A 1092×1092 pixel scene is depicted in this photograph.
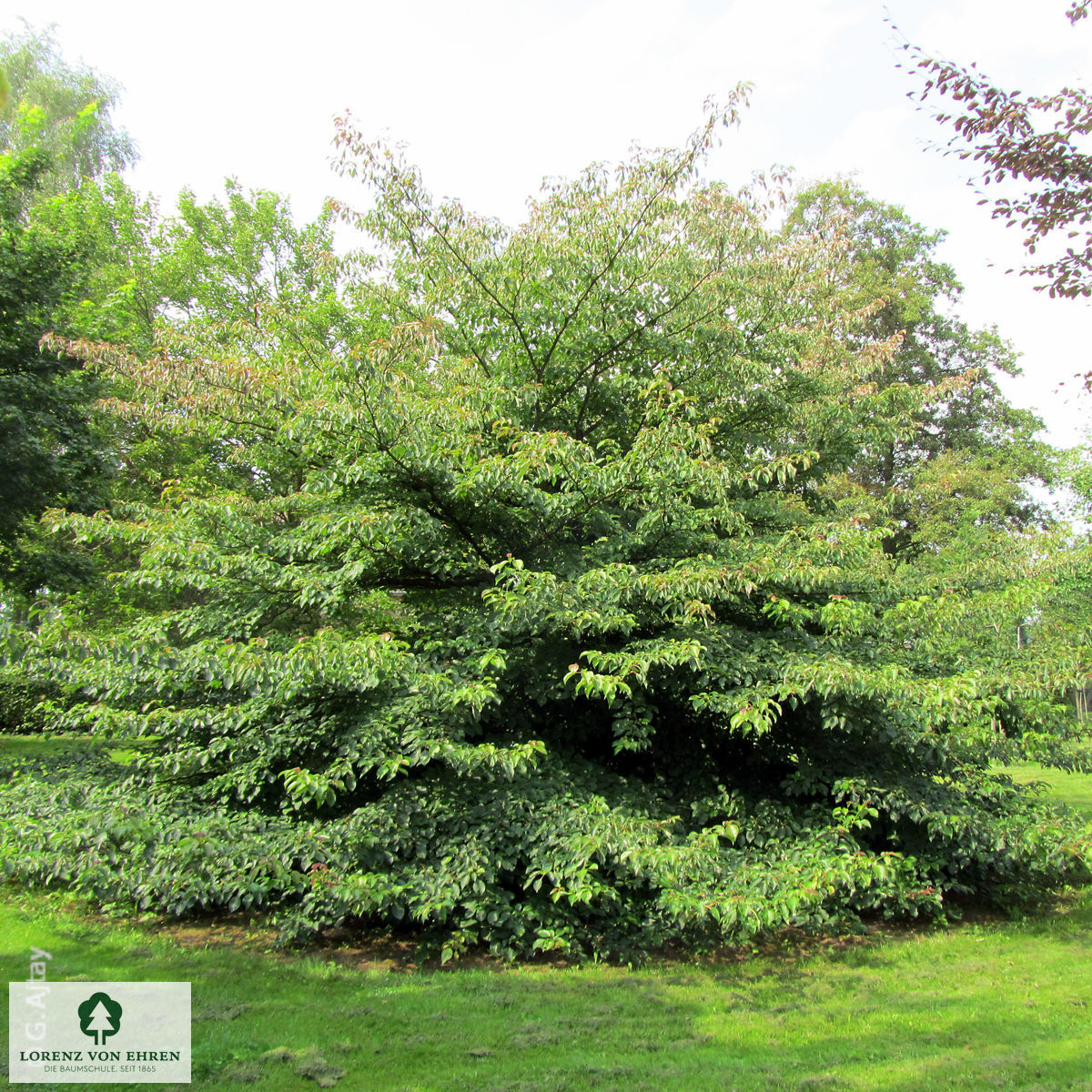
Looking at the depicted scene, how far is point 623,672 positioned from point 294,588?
3099 mm

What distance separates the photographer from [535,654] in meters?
6.22

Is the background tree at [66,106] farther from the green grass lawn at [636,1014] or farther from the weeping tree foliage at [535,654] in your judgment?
the green grass lawn at [636,1014]

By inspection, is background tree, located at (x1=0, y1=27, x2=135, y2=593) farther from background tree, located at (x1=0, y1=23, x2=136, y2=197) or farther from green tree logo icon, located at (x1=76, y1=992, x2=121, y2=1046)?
green tree logo icon, located at (x1=76, y1=992, x2=121, y2=1046)

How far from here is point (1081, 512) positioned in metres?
23.6

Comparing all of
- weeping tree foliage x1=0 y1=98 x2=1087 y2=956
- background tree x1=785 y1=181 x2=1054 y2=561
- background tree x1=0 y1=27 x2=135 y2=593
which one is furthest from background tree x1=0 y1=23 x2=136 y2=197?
background tree x1=785 y1=181 x2=1054 y2=561

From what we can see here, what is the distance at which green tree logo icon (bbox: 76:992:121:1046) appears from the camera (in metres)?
3.81

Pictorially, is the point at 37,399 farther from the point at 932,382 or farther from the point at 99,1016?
the point at 932,382

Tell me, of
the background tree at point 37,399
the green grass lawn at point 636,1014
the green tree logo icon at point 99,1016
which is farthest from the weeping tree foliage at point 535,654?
the background tree at point 37,399

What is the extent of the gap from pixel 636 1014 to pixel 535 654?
103 inches

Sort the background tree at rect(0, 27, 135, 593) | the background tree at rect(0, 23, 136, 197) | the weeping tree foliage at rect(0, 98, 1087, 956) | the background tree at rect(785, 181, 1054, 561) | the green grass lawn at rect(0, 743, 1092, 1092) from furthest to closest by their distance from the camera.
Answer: the background tree at rect(785, 181, 1054, 561), the background tree at rect(0, 23, 136, 197), the background tree at rect(0, 27, 135, 593), the weeping tree foliage at rect(0, 98, 1087, 956), the green grass lawn at rect(0, 743, 1092, 1092)

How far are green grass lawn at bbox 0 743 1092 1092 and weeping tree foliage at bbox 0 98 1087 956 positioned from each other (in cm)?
36

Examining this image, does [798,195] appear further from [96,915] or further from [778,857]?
[96,915]

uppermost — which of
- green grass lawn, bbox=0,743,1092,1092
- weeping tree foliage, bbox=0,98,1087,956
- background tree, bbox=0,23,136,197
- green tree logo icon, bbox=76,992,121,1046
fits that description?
background tree, bbox=0,23,136,197

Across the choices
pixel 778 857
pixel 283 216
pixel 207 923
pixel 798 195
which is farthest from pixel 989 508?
pixel 207 923
